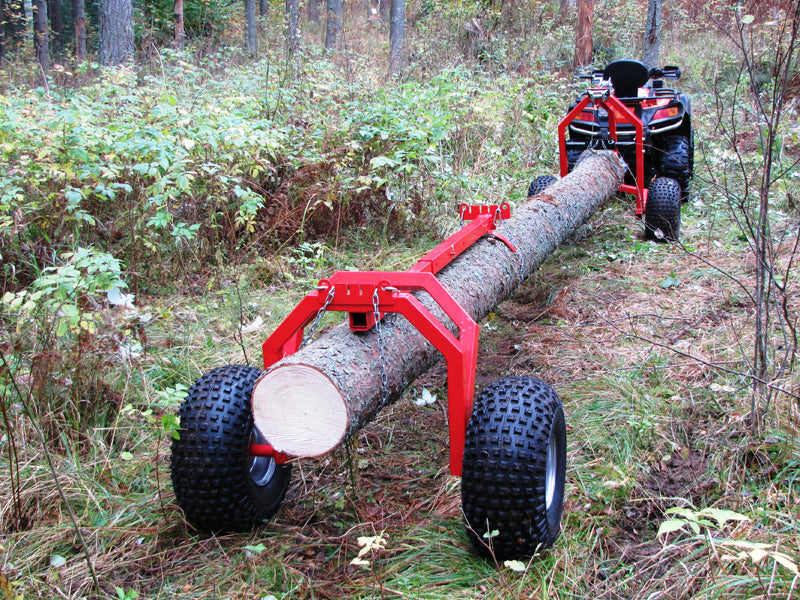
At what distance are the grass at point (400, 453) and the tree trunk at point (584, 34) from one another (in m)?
7.33

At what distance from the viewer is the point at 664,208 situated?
6.07 m

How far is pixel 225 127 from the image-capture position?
15.6 ft

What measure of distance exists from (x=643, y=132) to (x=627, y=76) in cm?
86

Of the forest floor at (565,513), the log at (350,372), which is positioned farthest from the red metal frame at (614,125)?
the log at (350,372)

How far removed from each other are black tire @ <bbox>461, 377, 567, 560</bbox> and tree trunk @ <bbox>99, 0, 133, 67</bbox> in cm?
995

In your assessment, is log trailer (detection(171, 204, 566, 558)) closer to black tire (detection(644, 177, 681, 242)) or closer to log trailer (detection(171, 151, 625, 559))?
log trailer (detection(171, 151, 625, 559))

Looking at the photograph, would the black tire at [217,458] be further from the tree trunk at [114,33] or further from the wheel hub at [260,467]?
the tree trunk at [114,33]

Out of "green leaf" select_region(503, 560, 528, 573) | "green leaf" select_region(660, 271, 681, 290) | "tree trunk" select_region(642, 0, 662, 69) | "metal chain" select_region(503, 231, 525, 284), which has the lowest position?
"green leaf" select_region(660, 271, 681, 290)

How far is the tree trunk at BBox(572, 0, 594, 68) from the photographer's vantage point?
11.6 meters

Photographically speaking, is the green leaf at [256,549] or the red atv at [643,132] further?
the red atv at [643,132]

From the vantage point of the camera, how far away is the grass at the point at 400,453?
235 centimetres

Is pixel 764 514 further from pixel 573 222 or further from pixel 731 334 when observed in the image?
pixel 573 222

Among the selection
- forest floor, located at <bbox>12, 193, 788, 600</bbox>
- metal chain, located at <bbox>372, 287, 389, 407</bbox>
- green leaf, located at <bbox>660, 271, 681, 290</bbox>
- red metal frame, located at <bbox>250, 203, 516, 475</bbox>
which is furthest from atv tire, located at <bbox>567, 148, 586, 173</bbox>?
metal chain, located at <bbox>372, 287, 389, 407</bbox>

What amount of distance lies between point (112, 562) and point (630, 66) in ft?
21.8
